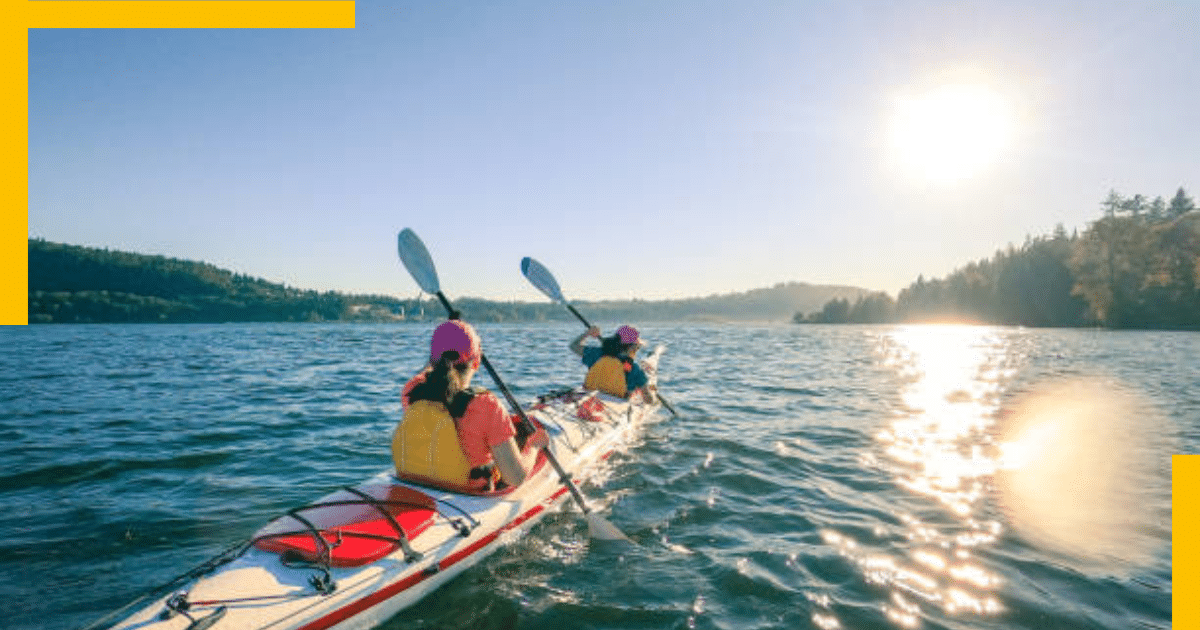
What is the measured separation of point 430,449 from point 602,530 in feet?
7.14

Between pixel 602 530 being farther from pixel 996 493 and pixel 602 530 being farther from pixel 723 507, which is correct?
pixel 996 493

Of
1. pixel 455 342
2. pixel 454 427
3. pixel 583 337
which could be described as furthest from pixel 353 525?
pixel 583 337

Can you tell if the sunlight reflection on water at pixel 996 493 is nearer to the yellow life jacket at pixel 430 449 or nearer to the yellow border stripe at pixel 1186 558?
the yellow border stripe at pixel 1186 558

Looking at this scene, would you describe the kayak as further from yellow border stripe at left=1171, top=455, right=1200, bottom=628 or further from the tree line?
the tree line

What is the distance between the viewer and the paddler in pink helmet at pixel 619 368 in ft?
36.6

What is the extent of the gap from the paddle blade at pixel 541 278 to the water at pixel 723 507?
3.60 meters

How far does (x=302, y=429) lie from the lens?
36.0 feet

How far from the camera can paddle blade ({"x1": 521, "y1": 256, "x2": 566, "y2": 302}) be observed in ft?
36.9

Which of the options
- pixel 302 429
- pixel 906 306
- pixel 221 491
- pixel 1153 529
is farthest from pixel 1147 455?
pixel 906 306

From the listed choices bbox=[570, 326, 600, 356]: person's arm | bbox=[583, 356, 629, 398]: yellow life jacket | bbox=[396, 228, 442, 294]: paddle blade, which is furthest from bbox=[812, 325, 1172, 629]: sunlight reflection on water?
bbox=[396, 228, 442, 294]: paddle blade

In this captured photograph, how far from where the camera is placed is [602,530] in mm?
6090

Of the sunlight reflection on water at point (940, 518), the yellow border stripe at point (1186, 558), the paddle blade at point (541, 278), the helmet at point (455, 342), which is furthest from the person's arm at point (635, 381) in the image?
the yellow border stripe at point (1186, 558)

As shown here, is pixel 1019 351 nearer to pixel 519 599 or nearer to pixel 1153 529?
pixel 1153 529

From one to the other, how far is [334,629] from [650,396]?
819 centimetres
